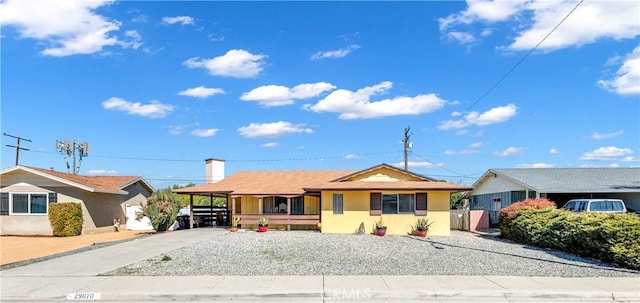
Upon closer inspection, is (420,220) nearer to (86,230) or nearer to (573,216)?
(573,216)

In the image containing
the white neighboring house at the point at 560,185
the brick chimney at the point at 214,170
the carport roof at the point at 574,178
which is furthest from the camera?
the brick chimney at the point at 214,170

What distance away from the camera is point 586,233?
15.1 m

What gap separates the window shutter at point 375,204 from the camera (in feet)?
79.2

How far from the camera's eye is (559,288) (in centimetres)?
1010

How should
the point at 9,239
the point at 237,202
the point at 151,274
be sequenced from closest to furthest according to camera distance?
the point at 151,274 < the point at 9,239 < the point at 237,202

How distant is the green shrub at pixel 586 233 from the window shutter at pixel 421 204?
179 inches

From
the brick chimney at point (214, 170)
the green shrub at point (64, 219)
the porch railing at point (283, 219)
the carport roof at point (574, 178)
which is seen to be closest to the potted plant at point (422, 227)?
the porch railing at point (283, 219)

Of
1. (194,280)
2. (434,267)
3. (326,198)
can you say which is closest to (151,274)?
(194,280)

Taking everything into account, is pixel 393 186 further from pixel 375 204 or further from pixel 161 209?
pixel 161 209

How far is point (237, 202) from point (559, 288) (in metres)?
21.9

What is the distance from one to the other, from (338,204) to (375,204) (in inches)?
72.1

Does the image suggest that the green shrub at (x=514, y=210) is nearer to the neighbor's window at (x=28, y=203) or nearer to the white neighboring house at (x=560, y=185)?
the white neighboring house at (x=560, y=185)

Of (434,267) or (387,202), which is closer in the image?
(434,267)

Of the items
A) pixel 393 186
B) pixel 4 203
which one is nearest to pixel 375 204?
pixel 393 186
